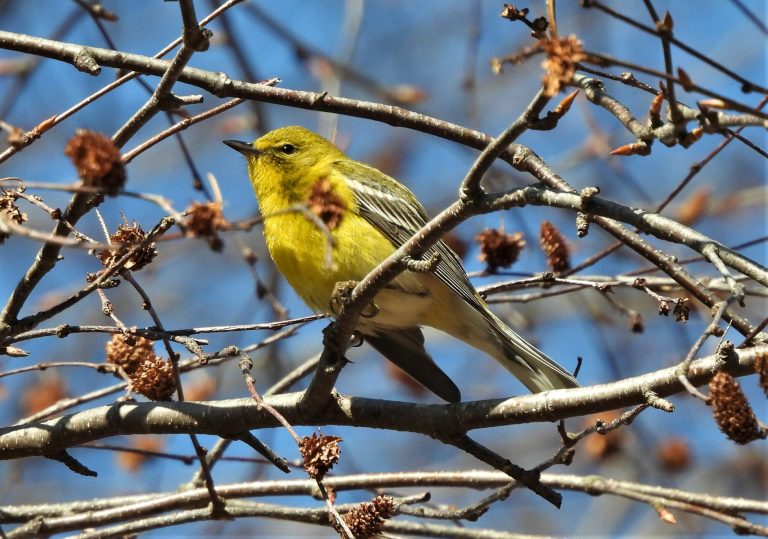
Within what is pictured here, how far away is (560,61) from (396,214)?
2.91 m

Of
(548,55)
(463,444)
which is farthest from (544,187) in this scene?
(463,444)

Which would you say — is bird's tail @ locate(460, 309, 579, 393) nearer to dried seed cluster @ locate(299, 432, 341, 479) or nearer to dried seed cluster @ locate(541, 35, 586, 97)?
dried seed cluster @ locate(299, 432, 341, 479)

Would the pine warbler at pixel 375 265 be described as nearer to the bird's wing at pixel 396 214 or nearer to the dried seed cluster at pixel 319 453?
the bird's wing at pixel 396 214

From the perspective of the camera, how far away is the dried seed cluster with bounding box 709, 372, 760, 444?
7.57 ft

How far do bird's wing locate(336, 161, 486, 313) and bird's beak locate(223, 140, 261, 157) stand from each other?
49 cm

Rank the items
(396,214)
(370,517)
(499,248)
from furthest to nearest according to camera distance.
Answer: (396,214) < (499,248) < (370,517)

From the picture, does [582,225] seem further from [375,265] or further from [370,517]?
[375,265]

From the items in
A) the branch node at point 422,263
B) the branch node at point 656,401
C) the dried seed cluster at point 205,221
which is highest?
the branch node at point 422,263

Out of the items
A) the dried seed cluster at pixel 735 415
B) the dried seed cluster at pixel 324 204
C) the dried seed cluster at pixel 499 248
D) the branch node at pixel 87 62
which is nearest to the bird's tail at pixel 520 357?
the dried seed cluster at pixel 499 248

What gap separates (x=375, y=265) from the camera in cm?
438

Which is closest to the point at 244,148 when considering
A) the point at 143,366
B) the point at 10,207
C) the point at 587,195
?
the point at 143,366

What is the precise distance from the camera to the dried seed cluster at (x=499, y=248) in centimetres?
422

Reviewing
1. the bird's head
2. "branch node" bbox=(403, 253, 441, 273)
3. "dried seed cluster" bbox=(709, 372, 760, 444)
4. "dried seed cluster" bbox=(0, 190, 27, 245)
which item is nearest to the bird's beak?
the bird's head

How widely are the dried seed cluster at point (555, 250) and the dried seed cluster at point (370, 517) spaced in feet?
5.44
